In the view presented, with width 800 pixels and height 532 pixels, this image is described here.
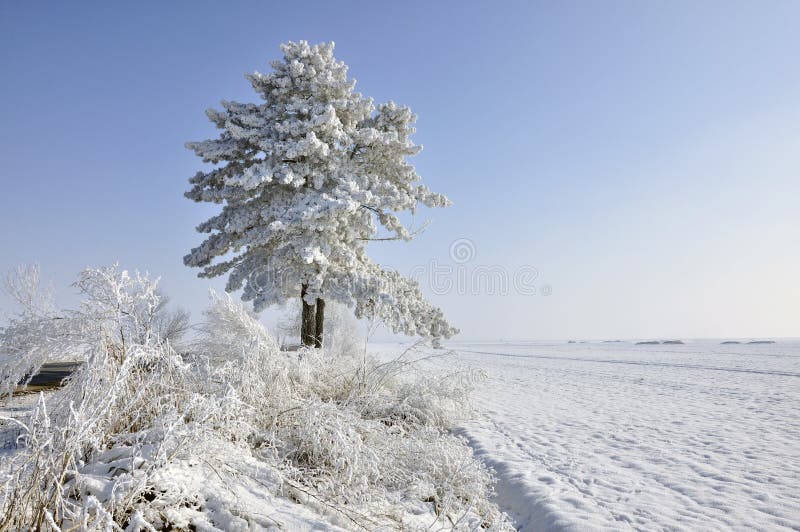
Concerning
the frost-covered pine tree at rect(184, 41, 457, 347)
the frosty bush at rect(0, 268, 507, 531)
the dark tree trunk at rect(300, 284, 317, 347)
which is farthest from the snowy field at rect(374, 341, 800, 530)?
the dark tree trunk at rect(300, 284, 317, 347)

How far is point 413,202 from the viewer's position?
42.9ft

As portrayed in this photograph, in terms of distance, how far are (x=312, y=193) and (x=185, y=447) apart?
9.57 m

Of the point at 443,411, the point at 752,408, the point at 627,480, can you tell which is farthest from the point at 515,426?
the point at 752,408

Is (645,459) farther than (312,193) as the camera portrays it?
No

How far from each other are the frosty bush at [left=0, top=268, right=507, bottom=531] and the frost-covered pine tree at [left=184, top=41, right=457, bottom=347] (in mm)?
4880

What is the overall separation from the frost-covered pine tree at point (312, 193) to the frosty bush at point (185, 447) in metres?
4.88

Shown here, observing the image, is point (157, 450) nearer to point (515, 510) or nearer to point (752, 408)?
point (515, 510)

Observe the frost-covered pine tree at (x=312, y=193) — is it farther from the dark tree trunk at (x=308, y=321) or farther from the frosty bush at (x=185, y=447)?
the frosty bush at (x=185, y=447)

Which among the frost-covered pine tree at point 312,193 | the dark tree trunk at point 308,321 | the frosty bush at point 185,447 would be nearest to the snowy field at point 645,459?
the frosty bush at point 185,447

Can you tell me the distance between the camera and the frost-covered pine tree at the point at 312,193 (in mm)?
11852

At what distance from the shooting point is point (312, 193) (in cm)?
1213

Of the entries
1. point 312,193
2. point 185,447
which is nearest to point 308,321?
point 312,193

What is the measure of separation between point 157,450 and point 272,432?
181 cm

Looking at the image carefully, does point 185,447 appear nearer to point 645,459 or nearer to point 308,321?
point 645,459
